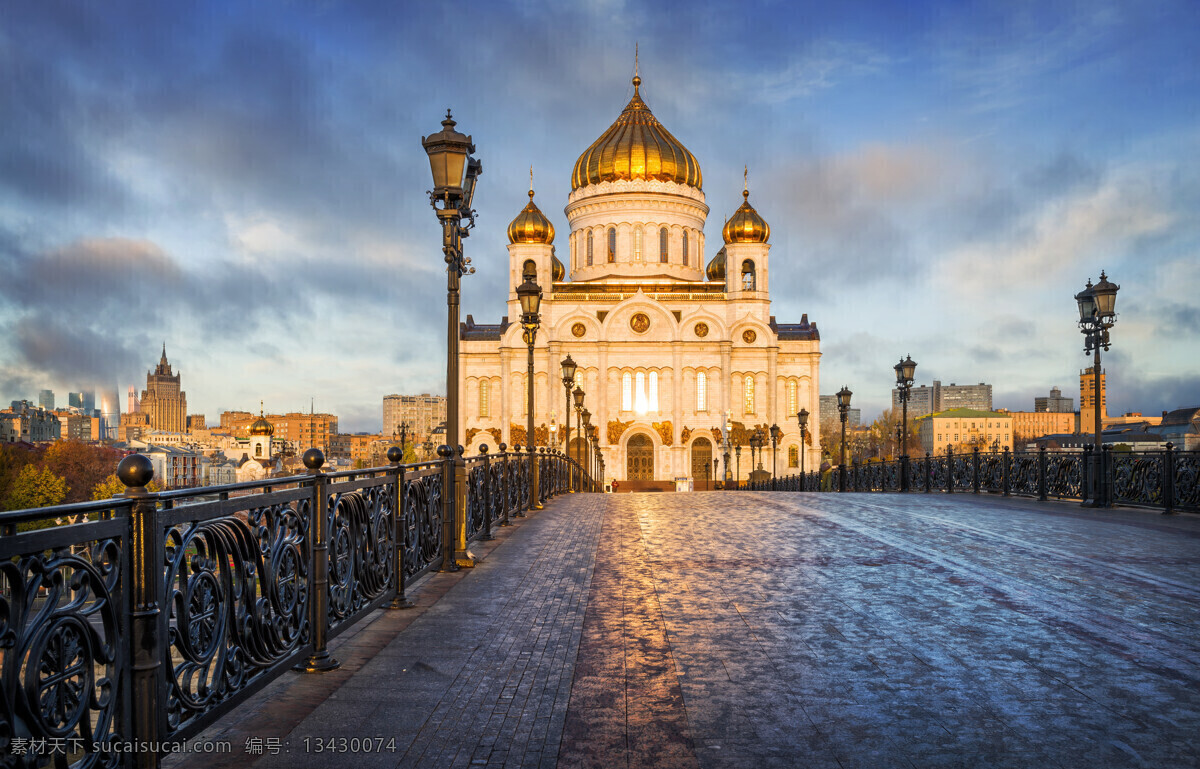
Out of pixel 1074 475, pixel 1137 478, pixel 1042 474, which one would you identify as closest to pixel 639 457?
pixel 1042 474

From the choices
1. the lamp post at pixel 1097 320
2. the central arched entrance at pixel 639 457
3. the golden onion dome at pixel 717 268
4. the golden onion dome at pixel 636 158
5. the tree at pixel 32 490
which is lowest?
the tree at pixel 32 490

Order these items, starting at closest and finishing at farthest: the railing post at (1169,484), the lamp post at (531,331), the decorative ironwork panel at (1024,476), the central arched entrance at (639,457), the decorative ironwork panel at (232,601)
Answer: the decorative ironwork panel at (232,601) → the railing post at (1169,484) → the lamp post at (531,331) → the decorative ironwork panel at (1024,476) → the central arched entrance at (639,457)

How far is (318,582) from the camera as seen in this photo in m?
5.43

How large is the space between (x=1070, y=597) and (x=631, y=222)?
64.8 m

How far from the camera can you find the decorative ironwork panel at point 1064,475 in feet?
59.8

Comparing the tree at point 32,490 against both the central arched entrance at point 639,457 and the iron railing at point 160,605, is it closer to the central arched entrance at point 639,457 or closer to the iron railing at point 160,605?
the central arched entrance at point 639,457

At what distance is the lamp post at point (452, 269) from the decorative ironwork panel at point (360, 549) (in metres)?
1.87

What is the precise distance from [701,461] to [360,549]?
59892 mm

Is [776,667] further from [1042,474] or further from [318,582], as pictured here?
[1042,474]

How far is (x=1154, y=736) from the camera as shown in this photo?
4.04m

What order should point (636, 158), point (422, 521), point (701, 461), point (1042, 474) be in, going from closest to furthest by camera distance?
point (422, 521), point (1042, 474), point (701, 461), point (636, 158)

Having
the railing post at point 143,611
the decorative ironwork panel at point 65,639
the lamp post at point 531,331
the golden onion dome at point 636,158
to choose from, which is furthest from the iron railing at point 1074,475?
the golden onion dome at point 636,158

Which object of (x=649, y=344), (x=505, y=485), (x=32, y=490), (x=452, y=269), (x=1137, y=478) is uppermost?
(x=649, y=344)

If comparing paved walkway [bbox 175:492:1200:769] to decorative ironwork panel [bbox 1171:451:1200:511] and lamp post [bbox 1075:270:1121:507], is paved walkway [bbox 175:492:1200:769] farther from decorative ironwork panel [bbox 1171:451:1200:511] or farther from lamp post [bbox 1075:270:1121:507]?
lamp post [bbox 1075:270:1121:507]
